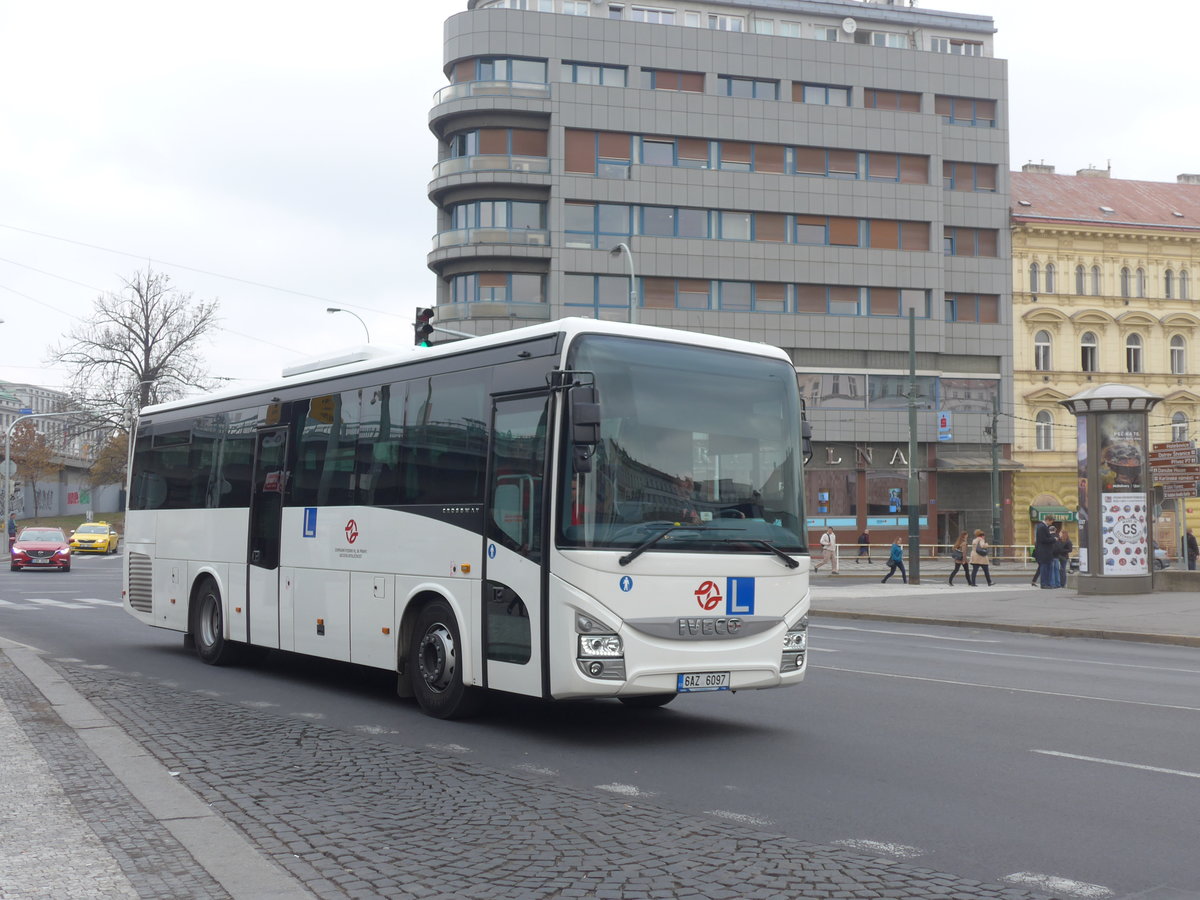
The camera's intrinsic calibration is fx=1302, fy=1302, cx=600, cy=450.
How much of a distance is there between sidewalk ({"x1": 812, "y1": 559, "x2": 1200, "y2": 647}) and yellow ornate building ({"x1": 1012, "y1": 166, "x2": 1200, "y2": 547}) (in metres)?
28.1

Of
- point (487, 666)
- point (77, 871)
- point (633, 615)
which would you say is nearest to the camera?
point (77, 871)

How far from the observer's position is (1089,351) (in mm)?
64938

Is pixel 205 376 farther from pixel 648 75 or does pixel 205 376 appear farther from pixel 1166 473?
pixel 1166 473

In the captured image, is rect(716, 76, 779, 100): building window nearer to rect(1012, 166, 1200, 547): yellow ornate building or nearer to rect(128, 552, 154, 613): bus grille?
rect(1012, 166, 1200, 547): yellow ornate building

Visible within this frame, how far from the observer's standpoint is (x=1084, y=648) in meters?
19.2

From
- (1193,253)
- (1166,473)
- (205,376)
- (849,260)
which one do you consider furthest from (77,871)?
(1193,253)

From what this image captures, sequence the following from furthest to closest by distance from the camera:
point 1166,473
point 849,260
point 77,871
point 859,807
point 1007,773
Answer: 1. point 849,260
2. point 1166,473
3. point 1007,773
4. point 859,807
5. point 77,871

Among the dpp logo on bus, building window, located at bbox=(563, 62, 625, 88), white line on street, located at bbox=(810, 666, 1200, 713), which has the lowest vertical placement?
white line on street, located at bbox=(810, 666, 1200, 713)

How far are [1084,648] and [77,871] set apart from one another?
16.7 metres

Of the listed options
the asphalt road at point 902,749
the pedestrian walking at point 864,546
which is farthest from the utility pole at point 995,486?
the asphalt road at point 902,749

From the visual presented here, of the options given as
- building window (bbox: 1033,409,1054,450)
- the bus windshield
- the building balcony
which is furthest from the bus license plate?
building window (bbox: 1033,409,1054,450)

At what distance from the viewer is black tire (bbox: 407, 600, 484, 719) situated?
404 inches

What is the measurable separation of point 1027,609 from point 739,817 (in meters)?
20.6

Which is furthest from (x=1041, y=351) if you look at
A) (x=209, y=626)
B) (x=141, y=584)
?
(x=209, y=626)
